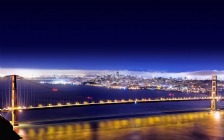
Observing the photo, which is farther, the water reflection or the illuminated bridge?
the illuminated bridge

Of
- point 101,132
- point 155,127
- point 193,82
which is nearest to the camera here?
point 101,132

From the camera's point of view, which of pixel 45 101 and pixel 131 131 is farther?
pixel 45 101

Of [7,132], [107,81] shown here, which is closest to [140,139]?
[7,132]

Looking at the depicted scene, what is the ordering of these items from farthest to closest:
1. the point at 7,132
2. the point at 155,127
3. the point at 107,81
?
1. the point at 107,81
2. the point at 155,127
3. the point at 7,132

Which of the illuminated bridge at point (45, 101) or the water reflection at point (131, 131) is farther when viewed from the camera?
the illuminated bridge at point (45, 101)

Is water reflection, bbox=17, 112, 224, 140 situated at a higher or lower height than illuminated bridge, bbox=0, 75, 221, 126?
lower

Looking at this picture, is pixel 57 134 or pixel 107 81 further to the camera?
pixel 107 81

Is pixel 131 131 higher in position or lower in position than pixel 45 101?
lower

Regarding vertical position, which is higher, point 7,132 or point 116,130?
point 7,132

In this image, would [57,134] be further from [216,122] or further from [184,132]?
[216,122]

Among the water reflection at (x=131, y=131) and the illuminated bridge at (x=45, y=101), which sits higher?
the illuminated bridge at (x=45, y=101)
